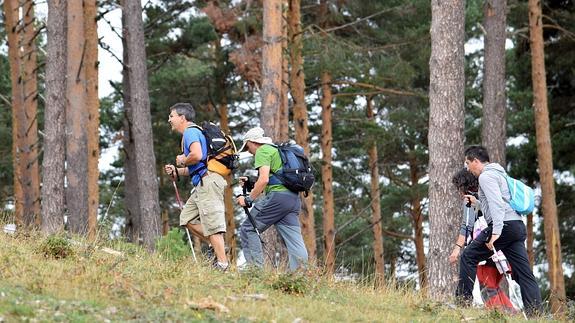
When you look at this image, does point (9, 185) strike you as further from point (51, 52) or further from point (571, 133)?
point (571, 133)

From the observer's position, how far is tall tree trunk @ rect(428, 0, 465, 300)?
1117 cm

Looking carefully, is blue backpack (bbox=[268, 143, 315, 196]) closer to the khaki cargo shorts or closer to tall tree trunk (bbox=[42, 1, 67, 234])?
the khaki cargo shorts

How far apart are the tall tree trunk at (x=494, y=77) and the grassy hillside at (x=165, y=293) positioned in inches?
381

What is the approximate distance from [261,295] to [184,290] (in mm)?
637

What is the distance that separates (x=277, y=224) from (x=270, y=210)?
0.24m

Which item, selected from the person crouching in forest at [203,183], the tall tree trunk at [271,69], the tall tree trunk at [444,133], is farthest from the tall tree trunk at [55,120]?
the tall tree trunk at [444,133]

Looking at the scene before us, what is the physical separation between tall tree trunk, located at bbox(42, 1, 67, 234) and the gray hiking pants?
268 inches

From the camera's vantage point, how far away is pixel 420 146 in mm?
30188

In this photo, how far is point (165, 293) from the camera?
7273 mm

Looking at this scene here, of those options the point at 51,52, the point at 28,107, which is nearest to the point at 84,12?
the point at 51,52

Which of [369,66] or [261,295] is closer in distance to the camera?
[261,295]

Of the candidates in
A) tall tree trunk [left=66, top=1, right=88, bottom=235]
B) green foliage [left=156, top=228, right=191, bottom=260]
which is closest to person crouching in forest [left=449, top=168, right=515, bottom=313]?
green foliage [left=156, top=228, right=191, bottom=260]

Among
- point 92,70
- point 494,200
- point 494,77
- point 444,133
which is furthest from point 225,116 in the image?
point 494,200

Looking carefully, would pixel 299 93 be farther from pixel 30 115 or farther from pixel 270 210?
pixel 270 210
